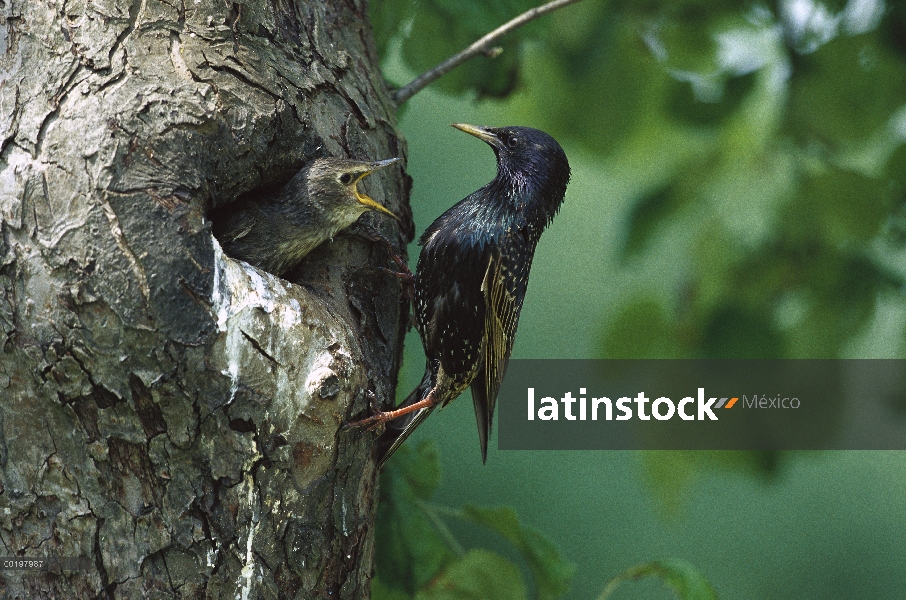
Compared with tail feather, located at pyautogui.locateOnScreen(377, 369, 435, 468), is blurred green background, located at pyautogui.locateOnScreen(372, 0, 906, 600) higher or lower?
higher

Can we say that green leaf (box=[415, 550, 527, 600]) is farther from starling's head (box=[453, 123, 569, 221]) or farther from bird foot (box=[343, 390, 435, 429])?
starling's head (box=[453, 123, 569, 221])

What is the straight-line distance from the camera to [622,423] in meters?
3.46

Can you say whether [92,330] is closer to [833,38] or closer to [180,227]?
[180,227]

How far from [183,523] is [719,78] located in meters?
2.13

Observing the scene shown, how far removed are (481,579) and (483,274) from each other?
914mm

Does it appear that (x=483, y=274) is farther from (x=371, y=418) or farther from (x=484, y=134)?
(x=371, y=418)

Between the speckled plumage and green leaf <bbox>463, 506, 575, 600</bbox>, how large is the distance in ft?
0.89

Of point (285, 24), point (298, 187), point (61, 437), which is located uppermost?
point (285, 24)

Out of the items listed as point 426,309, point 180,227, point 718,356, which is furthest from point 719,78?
point 180,227

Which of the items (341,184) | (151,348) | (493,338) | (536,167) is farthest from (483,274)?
(151,348)

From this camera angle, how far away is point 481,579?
2.43 metres

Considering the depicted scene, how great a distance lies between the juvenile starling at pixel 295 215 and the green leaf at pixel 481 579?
1046 millimetres

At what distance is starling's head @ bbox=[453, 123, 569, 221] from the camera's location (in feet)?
7.98

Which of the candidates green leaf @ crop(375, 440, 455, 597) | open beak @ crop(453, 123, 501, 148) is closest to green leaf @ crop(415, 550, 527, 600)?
green leaf @ crop(375, 440, 455, 597)
